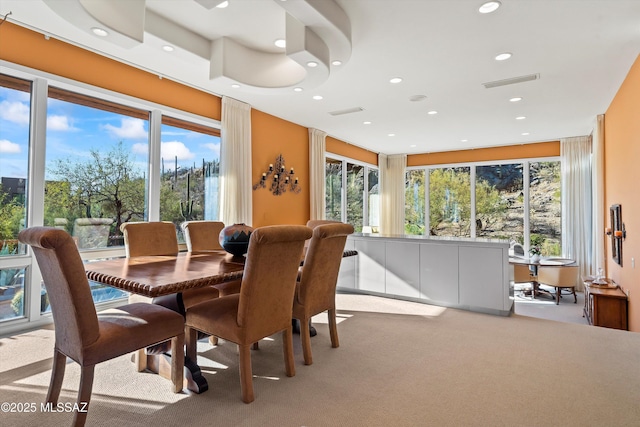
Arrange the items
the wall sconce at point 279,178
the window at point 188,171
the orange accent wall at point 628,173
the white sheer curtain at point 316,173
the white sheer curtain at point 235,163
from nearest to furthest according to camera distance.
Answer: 1. the orange accent wall at point 628,173
2. the window at point 188,171
3. the white sheer curtain at point 235,163
4. the wall sconce at point 279,178
5. the white sheer curtain at point 316,173

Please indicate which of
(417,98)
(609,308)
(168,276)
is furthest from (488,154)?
(168,276)

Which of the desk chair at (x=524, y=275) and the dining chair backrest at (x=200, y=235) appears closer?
the dining chair backrest at (x=200, y=235)

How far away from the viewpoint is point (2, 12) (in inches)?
117

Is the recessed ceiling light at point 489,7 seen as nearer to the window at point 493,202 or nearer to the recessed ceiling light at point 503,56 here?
Result: the recessed ceiling light at point 503,56

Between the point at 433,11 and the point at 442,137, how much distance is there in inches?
190

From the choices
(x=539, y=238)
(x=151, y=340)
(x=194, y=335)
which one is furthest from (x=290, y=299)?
(x=539, y=238)

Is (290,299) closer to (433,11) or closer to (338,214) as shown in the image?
(433,11)

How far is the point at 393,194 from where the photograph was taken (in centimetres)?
943

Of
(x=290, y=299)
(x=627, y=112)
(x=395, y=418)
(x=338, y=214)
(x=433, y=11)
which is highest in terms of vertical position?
(x=433, y=11)

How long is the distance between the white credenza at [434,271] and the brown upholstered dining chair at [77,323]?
338cm

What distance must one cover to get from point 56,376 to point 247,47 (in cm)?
335

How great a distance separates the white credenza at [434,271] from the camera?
162 inches

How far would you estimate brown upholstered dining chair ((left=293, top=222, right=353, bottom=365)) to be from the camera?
8.64ft

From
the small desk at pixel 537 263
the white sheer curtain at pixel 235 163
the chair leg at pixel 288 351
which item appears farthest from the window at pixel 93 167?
the small desk at pixel 537 263
